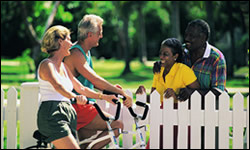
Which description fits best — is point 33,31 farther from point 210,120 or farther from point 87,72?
point 87,72

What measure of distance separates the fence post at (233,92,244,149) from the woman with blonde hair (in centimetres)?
146

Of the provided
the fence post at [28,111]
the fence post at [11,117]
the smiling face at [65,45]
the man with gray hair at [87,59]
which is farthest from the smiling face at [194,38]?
the fence post at [11,117]

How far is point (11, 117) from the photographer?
5.61 meters

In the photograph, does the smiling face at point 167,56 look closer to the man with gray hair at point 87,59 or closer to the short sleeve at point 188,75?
the short sleeve at point 188,75

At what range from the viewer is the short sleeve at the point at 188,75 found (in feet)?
16.8

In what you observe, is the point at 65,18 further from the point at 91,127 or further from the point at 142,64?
the point at 142,64

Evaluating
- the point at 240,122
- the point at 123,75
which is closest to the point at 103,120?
the point at 240,122

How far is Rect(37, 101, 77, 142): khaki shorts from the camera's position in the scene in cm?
439

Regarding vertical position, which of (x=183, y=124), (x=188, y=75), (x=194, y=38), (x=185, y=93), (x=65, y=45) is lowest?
(x=183, y=124)

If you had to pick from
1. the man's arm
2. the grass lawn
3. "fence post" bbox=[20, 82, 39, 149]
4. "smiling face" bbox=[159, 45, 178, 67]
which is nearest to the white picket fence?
"fence post" bbox=[20, 82, 39, 149]

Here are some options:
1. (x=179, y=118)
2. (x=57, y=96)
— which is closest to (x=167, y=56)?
(x=179, y=118)

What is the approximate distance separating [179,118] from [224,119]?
0.49 meters

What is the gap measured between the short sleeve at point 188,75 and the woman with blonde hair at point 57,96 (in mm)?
921

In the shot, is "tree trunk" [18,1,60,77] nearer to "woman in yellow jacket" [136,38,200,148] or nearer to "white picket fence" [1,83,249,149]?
"white picket fence" [1,83,249,149]
